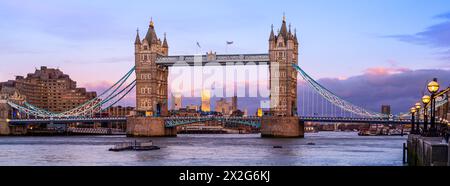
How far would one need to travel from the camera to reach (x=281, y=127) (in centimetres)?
9500

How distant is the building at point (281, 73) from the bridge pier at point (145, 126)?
17.1 m

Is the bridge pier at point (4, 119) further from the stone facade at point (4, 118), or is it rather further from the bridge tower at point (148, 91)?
the bridge tower at point (148, 91)

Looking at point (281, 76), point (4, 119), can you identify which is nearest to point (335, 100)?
point (281, 76)

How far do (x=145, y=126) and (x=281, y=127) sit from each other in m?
20.7

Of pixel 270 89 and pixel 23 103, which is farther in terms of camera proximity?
pixel 23 103

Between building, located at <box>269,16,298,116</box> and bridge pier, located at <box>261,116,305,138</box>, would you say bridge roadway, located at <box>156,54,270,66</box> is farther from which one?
bridge pier, located at <box>261,116,305,138</box>

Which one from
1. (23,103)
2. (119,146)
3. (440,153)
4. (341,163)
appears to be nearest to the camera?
(440,153)

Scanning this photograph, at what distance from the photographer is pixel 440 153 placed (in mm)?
21656

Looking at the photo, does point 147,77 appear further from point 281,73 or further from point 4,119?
point 4,119

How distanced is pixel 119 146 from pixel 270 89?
40.4m

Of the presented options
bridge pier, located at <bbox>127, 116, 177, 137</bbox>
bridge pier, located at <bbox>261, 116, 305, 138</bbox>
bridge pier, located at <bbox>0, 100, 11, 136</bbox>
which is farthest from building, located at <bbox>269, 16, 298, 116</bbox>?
bridge pier, located at <bbox>0, 100, 11, 136</bbox>
